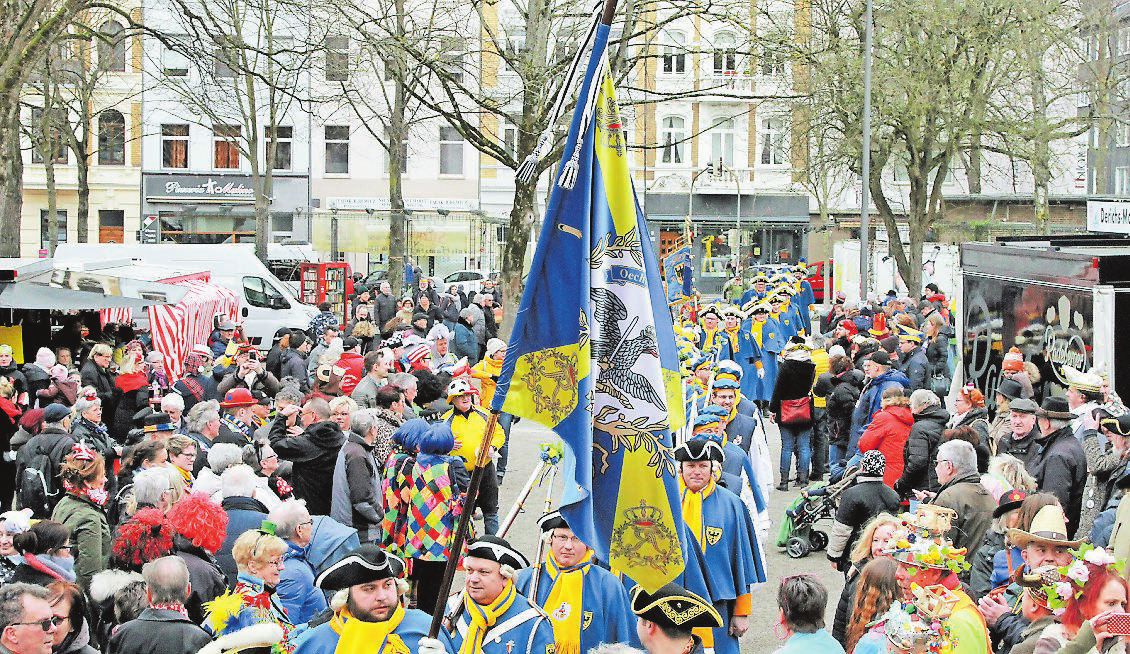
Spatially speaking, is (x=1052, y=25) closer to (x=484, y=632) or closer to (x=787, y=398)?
(x=787, y=398)

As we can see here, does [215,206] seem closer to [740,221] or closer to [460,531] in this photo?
[740,221]

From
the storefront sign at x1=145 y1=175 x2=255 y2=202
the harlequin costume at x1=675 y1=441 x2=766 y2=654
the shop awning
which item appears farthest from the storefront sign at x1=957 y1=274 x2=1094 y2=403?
the storefront sign at x1=145 y1=175 x2=255 y2=202

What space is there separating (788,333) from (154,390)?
29.7 ft

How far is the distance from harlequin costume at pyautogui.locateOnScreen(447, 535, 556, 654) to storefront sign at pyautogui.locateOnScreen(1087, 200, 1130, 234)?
15141 millimetres

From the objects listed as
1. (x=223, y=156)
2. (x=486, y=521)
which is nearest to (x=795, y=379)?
(x=486, y=521)

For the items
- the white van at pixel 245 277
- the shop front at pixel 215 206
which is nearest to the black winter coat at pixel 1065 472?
the white van at pixel 245 277

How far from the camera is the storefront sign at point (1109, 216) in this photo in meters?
19.2

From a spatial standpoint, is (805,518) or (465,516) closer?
(465,516)

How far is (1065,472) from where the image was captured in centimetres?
980

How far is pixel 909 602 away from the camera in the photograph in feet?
18.6

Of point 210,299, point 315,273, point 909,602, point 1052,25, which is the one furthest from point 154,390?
point 1052,25

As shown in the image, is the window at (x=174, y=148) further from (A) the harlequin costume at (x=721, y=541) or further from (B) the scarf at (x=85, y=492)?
(A) the harlequin costume at (x=721, y=541)

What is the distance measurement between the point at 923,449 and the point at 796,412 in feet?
12.6

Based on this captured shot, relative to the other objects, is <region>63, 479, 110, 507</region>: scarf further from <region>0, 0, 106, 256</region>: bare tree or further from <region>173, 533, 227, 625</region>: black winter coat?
<region>0, 0, 106, 256</region>: bare tree
